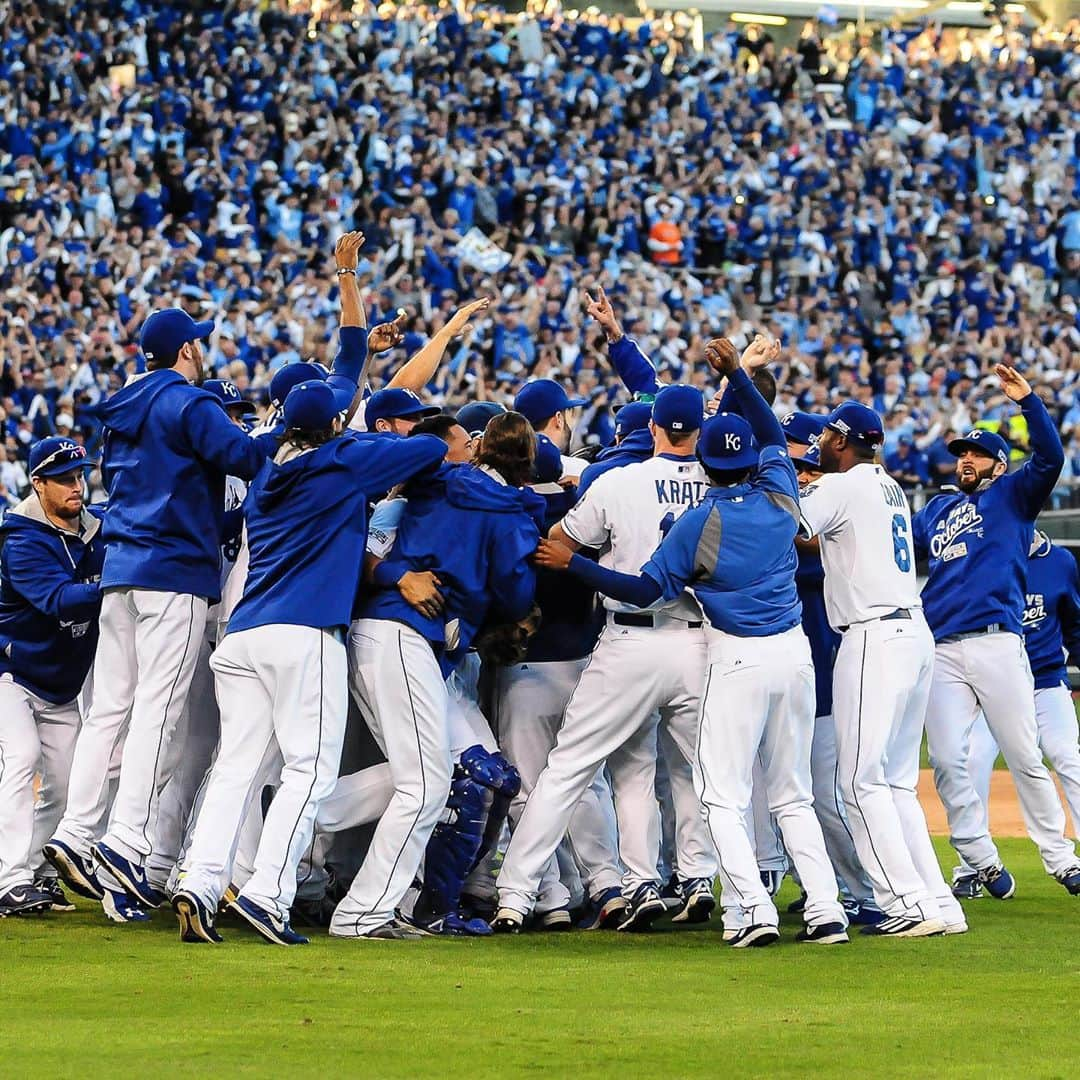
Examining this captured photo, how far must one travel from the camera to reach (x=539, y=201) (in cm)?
2622

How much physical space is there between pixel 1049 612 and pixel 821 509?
2.49 metres

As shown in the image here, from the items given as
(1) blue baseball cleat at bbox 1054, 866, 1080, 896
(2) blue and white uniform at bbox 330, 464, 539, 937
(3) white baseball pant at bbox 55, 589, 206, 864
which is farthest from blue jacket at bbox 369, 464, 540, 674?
(1) blue baseball cleat at bbox 1054, 866, 1080, 896

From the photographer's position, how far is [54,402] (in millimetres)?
18438

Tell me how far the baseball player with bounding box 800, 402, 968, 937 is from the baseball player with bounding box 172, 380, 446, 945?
1.76m

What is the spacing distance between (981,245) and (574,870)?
923 inches

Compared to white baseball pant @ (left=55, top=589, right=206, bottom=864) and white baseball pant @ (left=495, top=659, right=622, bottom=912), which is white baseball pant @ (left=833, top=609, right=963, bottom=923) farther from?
white baseball pant @ (left=55, top=589, right=206, bottom=864)

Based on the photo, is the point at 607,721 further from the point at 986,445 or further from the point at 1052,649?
the point at 1052,649

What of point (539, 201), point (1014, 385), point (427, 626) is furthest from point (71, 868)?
point (539, 201)

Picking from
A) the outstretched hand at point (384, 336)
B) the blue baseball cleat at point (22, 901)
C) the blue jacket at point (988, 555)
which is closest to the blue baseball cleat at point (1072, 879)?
the blue jacket at point (988, 555)

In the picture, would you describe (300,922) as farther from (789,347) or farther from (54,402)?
(789,347)

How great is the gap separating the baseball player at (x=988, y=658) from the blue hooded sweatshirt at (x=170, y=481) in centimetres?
342

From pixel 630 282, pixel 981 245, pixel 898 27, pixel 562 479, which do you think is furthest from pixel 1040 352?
pixel 562 479

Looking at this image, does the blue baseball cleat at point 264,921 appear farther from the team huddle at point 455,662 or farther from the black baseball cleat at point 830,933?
the black baseball cleat at point 830,933

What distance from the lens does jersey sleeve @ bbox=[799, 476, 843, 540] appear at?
293 inches
